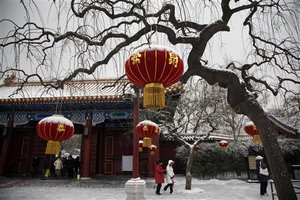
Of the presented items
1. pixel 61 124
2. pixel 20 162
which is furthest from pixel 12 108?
pixel 61 124

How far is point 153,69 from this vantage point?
2.78 meters

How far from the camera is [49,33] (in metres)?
3.82

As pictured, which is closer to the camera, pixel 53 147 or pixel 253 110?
pixel 253 110

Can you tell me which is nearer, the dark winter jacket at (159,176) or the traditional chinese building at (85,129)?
the dark winter jacket at (159,176)

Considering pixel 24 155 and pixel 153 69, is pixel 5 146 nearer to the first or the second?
pixel 24 155

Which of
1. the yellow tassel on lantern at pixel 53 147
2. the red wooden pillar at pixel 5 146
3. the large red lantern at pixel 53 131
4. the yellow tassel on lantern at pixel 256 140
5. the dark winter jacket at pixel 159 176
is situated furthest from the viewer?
the red wooden pillar at pixel 5 146

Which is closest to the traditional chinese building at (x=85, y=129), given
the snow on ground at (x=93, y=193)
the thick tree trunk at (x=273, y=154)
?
the snow on ground at (x=93, y=193)

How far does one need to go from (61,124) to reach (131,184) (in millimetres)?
1957

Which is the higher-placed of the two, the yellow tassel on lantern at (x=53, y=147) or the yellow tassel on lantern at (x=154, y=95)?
the yellow tassel on lantern at (x=154, y=95)

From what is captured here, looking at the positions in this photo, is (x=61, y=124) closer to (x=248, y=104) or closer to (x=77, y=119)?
(x=248, y=104)

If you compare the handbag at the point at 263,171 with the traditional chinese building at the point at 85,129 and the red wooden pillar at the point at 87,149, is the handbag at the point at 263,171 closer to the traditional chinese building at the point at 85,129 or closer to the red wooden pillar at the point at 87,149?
the traditional chinese building at the point at 85,129

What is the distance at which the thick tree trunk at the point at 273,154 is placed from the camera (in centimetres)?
328

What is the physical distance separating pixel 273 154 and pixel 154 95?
1851 millimetres

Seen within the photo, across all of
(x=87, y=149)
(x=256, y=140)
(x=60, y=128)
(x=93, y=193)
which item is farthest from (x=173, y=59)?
(x=87, y=149)
